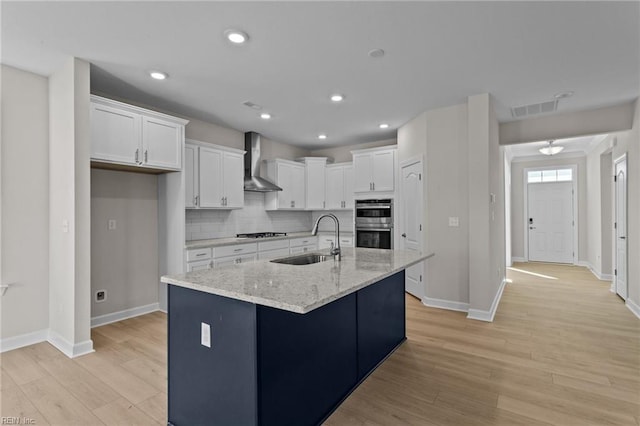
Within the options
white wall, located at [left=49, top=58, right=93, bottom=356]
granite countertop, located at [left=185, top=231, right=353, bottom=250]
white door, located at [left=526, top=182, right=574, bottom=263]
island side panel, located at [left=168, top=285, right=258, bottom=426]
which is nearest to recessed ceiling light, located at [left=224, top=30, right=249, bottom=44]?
white wall, located at [left=49, top=58, right=93, bottom=356]

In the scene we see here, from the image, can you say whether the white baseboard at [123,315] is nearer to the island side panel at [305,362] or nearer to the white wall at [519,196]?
the island side panel at [305,362]

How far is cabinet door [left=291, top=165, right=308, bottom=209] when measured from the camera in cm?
611

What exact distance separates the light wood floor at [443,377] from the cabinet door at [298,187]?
311 cm

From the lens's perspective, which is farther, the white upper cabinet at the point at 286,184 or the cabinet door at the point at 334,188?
the cabinet door at the point at 334,188

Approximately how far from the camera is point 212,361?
178 cm

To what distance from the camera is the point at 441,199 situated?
4.39 m

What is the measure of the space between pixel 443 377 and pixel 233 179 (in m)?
3.73

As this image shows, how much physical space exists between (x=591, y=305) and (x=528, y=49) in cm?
372

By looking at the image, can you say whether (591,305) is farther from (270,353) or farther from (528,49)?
(270,353)

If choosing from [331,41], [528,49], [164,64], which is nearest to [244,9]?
[331,41]

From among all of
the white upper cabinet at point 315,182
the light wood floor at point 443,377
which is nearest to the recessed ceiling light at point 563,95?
the light wood floor at point 443,377

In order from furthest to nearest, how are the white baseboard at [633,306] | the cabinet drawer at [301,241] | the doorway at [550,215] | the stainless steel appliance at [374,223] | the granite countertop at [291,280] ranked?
the doorway at [550,215], the cabinet drawer at [301,241], the stainless steel appliance at [374,223], the white baseboard at [633,306], the granite countertop at [291,280]

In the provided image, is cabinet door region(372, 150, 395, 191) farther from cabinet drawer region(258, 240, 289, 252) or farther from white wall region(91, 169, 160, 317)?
white wall region(91, 169, 160, 317)

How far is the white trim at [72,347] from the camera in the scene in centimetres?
293
